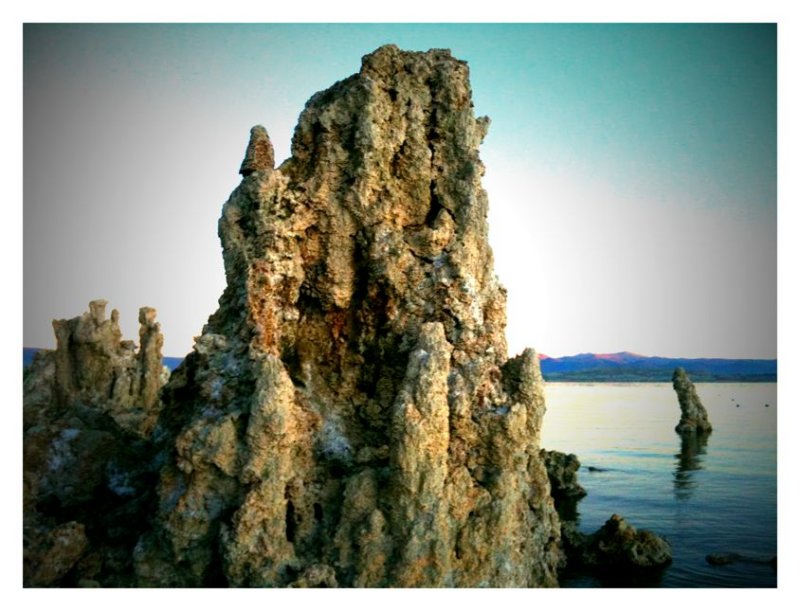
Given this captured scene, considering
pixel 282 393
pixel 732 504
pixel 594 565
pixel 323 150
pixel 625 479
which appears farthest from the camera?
pixel 625 479

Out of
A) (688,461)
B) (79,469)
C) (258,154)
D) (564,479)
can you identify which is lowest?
(688,461)

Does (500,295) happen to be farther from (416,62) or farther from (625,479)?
(625,479)

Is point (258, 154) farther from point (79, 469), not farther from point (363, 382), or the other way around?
point (79, 469)

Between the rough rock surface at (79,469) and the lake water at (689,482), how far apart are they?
794 cm

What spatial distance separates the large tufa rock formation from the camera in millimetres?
11000

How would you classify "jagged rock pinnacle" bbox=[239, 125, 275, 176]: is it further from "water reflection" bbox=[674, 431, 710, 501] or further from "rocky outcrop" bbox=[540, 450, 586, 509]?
"water reflection" bbox=[674, 431, 710, 501]

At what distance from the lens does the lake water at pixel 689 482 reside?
587 inches

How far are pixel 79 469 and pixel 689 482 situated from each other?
59.9 feet

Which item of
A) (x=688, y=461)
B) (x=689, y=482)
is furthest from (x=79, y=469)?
(x=688, y=461)

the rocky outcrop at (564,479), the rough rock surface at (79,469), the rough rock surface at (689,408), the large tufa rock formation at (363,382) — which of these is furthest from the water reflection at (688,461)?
the rough rock surface at (79,469)

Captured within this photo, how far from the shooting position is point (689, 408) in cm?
3728
